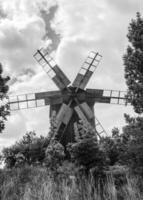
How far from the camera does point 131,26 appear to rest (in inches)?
480

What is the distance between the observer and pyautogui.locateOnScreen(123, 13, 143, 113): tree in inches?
438

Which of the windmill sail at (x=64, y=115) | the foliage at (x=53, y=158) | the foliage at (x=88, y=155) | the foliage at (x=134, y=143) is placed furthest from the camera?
the windmill sail at (x=64, y=115)

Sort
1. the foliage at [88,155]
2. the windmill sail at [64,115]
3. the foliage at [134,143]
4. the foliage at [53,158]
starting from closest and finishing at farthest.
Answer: the foliage at [134,143] < the foliage at [53,158] < the foliage at [88,155] < the windmill sail at [64,115]

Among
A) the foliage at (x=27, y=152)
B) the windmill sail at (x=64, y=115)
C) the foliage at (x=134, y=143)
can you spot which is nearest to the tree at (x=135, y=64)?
the foliage at (x=134, y=143)

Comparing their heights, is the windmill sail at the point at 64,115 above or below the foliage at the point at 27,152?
above

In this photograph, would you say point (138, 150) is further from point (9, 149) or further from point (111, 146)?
point (9, 149)

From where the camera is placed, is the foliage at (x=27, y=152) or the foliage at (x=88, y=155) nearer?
the foliage at (x=88, y=155)

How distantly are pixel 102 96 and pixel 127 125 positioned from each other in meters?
12.0

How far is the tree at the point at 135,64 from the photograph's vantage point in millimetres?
11125

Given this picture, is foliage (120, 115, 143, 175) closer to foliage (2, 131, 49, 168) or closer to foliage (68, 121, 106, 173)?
foliage (68, 121, 106, 173)

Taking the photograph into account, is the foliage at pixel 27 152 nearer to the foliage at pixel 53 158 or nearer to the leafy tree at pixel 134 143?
the foliage at pixel 53 158

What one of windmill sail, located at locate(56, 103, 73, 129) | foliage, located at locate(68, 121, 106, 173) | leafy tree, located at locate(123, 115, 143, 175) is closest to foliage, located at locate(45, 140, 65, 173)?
foliage, located at locate(68, 121, 106, 173)

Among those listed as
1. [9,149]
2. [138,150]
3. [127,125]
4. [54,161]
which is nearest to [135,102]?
[127,125]

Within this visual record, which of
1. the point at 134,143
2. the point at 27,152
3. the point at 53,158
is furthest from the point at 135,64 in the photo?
the point at 27,152
